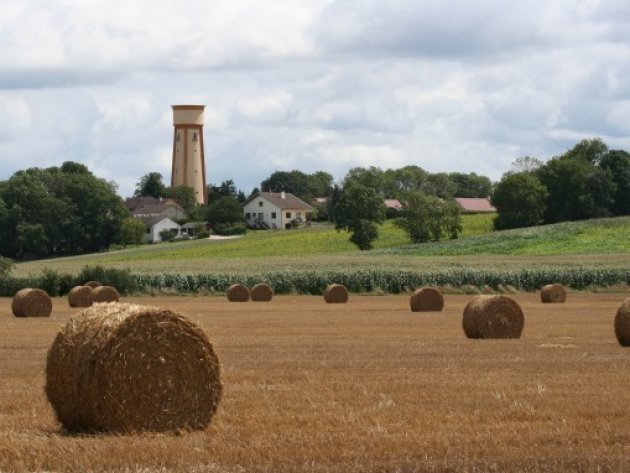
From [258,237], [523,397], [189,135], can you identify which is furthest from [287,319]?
[189,135]

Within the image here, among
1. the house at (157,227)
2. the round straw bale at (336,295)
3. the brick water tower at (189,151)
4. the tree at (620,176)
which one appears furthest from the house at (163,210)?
the round straw bale at (336,295)

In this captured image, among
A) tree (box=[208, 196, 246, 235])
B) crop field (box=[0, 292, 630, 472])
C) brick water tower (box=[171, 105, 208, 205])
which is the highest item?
brick water tower (box=[171, 105, 208, 205])

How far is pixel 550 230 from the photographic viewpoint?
4013 inches

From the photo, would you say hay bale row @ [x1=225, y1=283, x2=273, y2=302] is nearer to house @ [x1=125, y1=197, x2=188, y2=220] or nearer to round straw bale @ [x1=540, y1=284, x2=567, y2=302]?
round straw bale @ [x1=540, y1=284, x2=567, y2=302]

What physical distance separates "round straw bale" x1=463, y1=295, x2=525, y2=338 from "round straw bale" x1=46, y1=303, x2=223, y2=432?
1483 cm

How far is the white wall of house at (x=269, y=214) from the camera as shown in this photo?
169500 mm

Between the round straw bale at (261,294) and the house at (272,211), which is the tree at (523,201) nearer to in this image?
the house at (272,211)

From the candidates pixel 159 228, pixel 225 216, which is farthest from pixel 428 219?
pixel 159 228

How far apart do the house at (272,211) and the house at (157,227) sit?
12699 millimetres

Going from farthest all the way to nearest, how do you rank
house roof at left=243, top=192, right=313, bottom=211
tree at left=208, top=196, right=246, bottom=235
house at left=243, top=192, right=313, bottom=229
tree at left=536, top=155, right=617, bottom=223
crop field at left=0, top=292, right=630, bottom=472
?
house roof at left=243, top=192, right=313, bottom=211, house at left=243, top=192, right=313, bottom=229, tree at left=208, top=196, right=246, bottom=235, tree at left=536, top=155, right=617, bottom=223, crop field at left=0, top=292, right=630, bottom=472

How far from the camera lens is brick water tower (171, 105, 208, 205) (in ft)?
573

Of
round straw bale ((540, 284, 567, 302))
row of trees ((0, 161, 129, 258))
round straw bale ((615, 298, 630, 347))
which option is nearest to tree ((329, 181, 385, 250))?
A: row of trees ((0, 161, 129, 258))

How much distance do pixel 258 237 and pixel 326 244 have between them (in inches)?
507

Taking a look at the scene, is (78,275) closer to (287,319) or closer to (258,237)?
(287,319)
